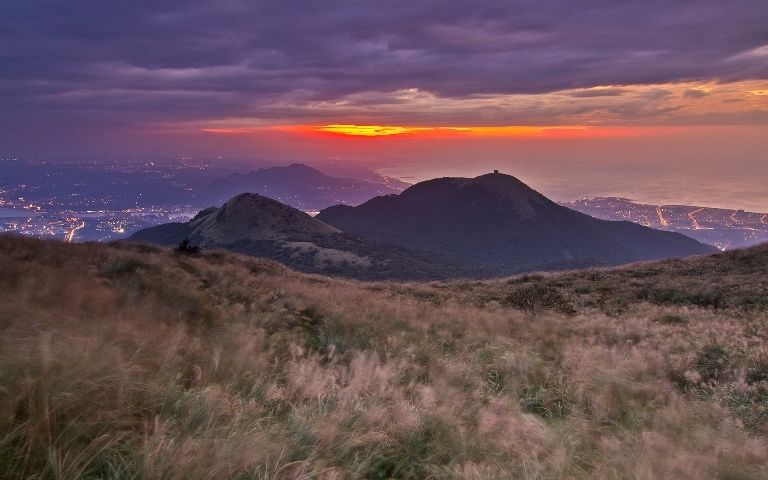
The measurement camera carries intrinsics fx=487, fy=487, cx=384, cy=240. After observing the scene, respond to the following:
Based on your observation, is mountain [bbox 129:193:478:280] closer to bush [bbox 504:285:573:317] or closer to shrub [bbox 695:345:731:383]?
bush [bbox 504:285:573:317]

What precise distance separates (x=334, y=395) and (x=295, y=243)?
392 ft

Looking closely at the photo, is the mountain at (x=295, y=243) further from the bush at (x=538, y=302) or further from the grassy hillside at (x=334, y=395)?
the grassy hillside at (x=334, y=395)

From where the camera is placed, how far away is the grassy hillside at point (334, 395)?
117 inches

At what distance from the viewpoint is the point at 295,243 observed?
122m

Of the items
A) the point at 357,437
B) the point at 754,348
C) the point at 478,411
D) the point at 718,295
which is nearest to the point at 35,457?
the point at 357,437

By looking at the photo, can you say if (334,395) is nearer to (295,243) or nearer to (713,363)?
(713,363)

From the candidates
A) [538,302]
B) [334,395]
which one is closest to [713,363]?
[334,395]

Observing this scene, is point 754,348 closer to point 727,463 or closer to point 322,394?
point 727,463

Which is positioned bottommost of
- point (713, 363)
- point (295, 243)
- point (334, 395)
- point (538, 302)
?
point (295, 243)

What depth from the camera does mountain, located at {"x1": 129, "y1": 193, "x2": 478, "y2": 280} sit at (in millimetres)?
103500

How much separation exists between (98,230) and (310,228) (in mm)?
55775

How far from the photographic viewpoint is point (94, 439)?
2857mm

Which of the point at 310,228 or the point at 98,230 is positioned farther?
the point at 310,228

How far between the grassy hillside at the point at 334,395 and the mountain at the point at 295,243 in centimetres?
8537
